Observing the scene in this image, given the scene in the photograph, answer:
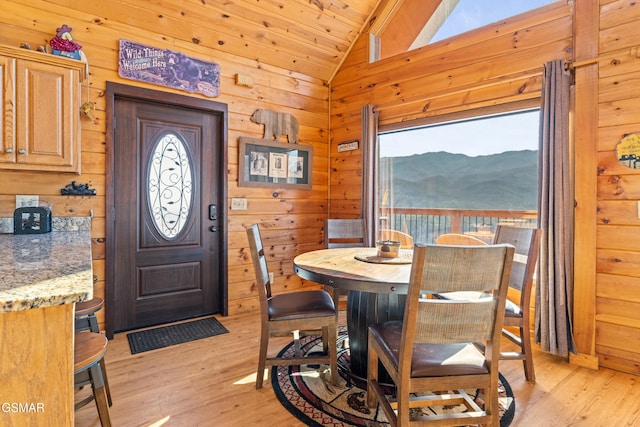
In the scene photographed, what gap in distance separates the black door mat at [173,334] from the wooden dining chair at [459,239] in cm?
215

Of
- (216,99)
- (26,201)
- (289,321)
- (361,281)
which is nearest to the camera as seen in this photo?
(361,281)

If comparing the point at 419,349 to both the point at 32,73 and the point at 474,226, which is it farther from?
the point at 32,73

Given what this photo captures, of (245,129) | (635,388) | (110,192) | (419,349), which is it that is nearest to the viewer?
(419,349)

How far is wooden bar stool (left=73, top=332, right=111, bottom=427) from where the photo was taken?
4.38 feet

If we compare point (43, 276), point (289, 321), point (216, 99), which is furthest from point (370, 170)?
point (43, 276)

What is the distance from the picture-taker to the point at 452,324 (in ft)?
4.58

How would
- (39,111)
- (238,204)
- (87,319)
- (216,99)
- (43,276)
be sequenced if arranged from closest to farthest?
(43,276)
(87,319)
(39,111)
(216,99)
(238,204)

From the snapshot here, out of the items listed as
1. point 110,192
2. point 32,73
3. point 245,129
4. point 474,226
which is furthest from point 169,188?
point 474,226

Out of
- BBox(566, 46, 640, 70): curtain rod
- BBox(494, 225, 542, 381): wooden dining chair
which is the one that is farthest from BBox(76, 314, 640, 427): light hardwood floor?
BBox(566, 46, 640, 70): curtain rod

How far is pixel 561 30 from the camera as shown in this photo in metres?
2.64

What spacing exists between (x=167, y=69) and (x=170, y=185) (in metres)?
1.04

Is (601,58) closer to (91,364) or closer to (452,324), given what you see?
(452,324)

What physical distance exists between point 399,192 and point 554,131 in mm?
1615

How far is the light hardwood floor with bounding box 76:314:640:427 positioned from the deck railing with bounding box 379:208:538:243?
108 centimetres
